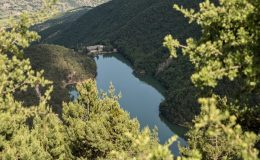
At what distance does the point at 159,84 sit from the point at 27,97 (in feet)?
245

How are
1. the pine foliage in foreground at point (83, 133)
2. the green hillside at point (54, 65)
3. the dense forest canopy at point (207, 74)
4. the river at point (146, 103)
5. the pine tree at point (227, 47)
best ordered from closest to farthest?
the dense forest canopy at point (207, 74) < the pine tree at point (227, 47) < the pine foliage in foreground at point (83, 133) < the river at point (146, 103) < the green hillside at point (54, 65)

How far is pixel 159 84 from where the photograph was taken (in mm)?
192250

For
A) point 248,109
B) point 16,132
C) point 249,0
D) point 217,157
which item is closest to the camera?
point 249,0

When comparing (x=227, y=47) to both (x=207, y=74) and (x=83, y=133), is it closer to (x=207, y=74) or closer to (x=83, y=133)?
(x=207, y=74)

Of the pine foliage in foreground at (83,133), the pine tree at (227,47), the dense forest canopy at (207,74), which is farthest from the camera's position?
the pine foliage in foreground at (83,133)

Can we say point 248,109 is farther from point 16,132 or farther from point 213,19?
point 16,132

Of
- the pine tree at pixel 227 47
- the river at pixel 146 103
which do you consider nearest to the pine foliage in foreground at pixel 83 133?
the pine tree at pixel 227 47

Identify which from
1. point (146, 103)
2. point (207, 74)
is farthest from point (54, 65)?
point (207, 74)

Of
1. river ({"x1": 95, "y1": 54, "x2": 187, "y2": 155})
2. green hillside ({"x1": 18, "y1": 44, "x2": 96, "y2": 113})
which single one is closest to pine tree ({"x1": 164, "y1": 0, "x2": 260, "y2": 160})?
river ({"x1": 95, "y1": 54, "x2": 187, "y2": 155})

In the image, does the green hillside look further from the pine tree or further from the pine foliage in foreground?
the pine tree

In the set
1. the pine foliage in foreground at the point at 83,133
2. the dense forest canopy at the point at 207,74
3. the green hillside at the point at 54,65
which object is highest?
the green hillside at the point at 54,65

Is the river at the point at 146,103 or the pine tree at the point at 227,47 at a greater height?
the river at the point at 146,103

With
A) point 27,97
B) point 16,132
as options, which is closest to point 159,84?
point 27,97

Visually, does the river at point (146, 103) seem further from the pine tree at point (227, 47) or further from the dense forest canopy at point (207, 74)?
the pine tree at point (227, 47)
